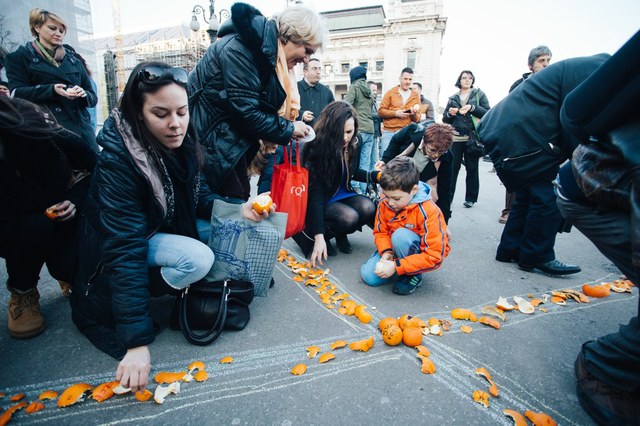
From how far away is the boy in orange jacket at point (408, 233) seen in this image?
A: 7.75 feet

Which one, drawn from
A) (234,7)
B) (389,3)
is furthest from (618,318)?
(389,3)

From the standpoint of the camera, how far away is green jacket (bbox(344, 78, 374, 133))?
6.00 metres

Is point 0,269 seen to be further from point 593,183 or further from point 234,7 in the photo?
point 593,183

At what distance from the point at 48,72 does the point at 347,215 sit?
139 inches

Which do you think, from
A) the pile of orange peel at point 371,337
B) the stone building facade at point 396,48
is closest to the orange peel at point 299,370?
the pile of orange peel at point 371,337

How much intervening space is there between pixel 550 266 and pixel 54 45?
5.46m

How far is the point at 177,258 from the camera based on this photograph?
174 centimetres

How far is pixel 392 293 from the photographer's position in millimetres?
2516

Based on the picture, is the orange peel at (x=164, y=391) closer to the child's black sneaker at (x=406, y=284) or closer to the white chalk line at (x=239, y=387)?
the white chalk line at (x=239, y=387)

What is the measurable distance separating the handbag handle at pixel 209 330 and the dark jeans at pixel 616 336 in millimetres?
1876

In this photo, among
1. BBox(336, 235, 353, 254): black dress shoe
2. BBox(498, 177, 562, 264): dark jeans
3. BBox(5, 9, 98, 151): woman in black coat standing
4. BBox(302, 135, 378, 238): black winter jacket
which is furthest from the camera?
BBox(336, 235, 353, 254): black dress shoe

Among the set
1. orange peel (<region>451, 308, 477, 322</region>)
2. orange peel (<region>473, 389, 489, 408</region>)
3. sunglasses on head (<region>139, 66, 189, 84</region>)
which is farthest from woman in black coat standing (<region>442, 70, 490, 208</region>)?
sunglasses on head (<region>139, 66, 189, 84</region>)

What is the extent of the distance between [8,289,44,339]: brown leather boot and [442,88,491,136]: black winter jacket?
18.2 ft

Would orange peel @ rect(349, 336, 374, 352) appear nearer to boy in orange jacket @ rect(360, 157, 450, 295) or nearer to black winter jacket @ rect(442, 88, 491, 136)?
boy in orange jacket @ rect(360, 157, 450, 295)
